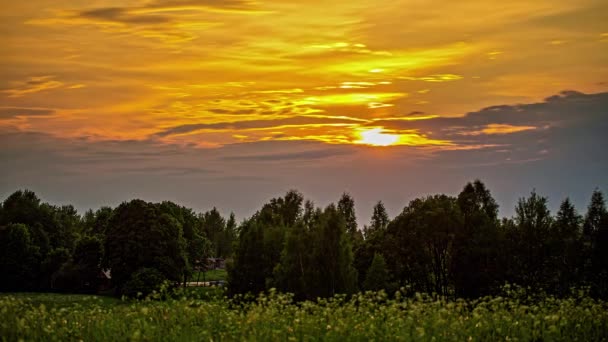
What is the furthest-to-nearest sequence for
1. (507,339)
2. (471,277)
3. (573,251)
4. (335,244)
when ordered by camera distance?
(471,277)
(573,251)
(335,244)
(507,339)

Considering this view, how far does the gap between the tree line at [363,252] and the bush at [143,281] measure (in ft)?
0.46

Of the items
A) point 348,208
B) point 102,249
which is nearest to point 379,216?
point 348,208

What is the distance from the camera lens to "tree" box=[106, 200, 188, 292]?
78125 millimetres

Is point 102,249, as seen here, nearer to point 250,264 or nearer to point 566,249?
point 250,264

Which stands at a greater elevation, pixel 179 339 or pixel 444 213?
pixel 444 213

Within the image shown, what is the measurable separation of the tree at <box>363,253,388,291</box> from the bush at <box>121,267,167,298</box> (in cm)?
2625

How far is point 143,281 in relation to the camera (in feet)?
245

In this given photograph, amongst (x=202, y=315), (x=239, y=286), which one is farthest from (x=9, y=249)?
(x=202, y=315)

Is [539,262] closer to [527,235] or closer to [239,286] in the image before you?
[527,235]

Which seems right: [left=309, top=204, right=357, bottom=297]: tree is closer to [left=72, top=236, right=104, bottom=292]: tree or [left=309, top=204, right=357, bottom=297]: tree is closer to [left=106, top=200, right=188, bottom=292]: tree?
[left=106, top=200, right=188, bottom=292]: tree

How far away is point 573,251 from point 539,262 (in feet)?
11.2

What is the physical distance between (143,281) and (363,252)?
2316cm

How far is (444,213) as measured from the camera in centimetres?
6612

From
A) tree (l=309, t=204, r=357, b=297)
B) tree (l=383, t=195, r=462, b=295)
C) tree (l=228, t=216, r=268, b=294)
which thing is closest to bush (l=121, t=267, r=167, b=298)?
tree (l=228, t=216, r=268, b=294)
